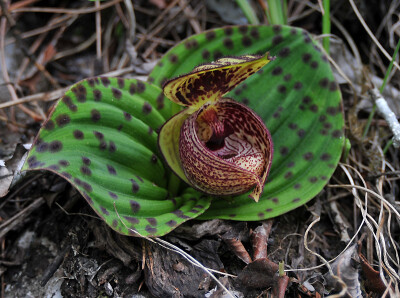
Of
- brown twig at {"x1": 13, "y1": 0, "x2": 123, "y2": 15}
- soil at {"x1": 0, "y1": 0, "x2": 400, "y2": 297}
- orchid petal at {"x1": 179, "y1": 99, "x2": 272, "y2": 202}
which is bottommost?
soil at {"x1": 0, "y1": 0, "x2": 400, "y2": 297}

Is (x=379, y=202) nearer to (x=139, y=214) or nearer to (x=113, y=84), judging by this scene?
(x=139, y=214)

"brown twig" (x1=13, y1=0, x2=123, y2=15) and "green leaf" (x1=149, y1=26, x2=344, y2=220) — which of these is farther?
"brown twig" (x1=13, y1=0, x2=123, y2=15)

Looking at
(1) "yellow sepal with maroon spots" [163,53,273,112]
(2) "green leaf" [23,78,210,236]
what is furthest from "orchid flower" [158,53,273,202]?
(2) "green leaf" [23,78,210,236]

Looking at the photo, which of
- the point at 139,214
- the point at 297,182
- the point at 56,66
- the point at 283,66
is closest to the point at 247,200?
the point at 297,182

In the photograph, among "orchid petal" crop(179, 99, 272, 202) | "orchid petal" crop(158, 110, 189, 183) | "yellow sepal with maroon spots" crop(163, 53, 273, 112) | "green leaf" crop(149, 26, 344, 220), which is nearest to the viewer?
"yellow sepal with maroon spots" crop(163, 53, 273, 112)

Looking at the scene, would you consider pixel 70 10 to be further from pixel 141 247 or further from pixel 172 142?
pixel 141 247

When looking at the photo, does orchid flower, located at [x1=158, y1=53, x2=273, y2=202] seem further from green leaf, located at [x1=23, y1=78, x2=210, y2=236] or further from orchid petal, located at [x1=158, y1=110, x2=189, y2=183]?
green leaf, located at [x1=23, y1=78, x2=210, y2=236]

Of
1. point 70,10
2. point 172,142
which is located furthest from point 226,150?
point 70,10

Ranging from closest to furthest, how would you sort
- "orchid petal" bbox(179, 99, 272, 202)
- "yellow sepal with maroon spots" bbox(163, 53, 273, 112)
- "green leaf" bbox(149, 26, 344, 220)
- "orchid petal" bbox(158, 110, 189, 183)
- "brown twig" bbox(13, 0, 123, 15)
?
"yellow sepal with maroon spots" bbox(163, 53, 273, 112) → "orchid petal" bbox(179, 99, 272, 202) → "orchid petal" bbox(158, 110, 189, 183) → "green leaf" bbox(149, 26, 344, 220) → "brown twig" bbox(13, 0, 123, 15)
